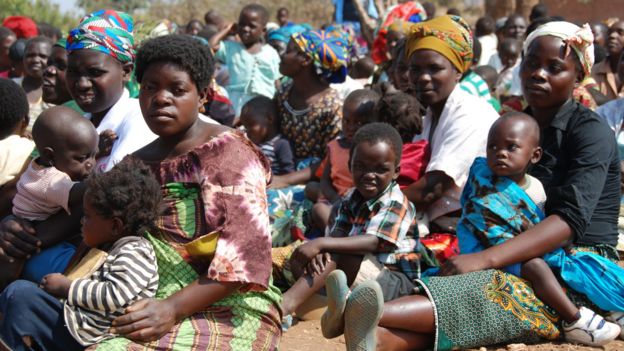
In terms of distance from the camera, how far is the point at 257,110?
262 inches

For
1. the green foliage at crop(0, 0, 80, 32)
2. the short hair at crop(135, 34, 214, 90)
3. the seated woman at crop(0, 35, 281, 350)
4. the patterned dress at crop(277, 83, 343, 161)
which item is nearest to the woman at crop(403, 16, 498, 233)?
the patterned dress at crop(277, 83, 343, 161)

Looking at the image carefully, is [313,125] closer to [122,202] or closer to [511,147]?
[511,147]

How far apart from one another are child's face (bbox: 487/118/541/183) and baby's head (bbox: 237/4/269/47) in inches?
237

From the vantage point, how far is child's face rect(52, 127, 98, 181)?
3.74 meters

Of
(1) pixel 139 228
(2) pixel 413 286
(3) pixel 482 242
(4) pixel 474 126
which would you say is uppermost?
(1) pixel 139 228

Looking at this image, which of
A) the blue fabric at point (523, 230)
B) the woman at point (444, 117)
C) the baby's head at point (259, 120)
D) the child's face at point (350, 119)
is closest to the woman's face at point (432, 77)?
the woman at point (444, 117)

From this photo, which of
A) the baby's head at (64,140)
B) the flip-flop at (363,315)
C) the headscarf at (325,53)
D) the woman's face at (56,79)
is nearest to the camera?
the flip-flop at (363,315)

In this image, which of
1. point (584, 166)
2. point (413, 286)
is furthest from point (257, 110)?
point (584, 166)

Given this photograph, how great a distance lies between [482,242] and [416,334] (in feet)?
2.13

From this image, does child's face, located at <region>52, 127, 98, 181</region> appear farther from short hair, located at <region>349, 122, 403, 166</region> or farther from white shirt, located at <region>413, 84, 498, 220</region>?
white shirt, located at <region>413, 84, 498, 220</region>

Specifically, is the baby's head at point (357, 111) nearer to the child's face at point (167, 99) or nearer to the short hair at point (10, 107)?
the short hair at point (10, 107)

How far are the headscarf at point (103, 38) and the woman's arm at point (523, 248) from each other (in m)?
2.17

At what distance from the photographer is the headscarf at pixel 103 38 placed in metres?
4.41

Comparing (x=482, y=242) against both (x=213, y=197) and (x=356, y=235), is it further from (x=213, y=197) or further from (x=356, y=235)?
(x=213, y=197)
